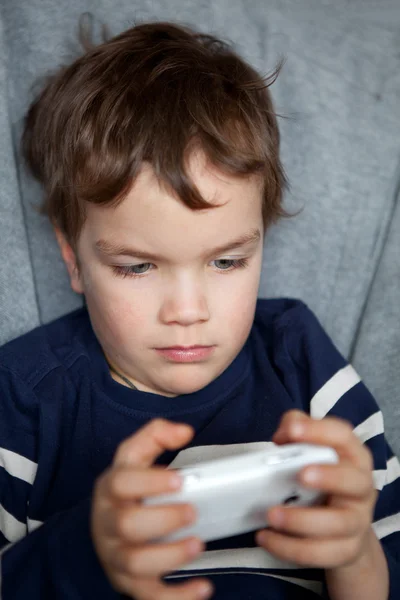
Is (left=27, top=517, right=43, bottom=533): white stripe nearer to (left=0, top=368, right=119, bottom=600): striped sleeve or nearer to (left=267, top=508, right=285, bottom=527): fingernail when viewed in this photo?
(left=0, top=368, right=119, bottom=600): striped sleeve

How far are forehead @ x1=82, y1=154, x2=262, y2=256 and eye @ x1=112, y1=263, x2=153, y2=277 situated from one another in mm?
46

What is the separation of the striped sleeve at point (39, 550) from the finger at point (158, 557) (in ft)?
0.59

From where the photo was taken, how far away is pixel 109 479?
2.51 feet

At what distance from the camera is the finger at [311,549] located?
2.64 ft

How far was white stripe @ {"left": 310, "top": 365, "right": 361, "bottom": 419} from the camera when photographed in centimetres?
120

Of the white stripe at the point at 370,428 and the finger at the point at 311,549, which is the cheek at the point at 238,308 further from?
the finger at the point at 311,549

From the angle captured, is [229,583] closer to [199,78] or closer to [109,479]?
[109,479]

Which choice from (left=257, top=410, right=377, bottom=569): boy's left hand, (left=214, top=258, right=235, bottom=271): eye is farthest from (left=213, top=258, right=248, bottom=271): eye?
(left=257, top=410, right=377, bottom=569): boy's left hand

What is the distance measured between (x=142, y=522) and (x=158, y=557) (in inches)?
1.6

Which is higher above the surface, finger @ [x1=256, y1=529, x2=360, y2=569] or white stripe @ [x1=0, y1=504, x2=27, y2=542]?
finger @ [x1=256, y1=529, x2=360, y2=569]

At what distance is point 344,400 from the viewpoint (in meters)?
1.20

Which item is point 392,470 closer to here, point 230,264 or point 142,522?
point 230,264

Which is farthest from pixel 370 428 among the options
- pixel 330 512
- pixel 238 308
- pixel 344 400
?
pixel 330 512

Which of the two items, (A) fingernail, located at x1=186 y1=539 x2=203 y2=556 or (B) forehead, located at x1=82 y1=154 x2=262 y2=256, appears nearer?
(A) fingernail, located at x1=186 y1=539 x2=203 y2=556
